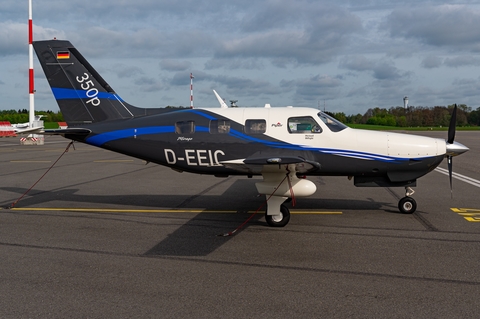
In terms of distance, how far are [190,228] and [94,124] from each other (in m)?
3.86

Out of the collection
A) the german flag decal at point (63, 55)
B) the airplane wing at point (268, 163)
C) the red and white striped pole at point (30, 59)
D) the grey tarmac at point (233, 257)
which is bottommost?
the grey tarmac at point (233, 257)

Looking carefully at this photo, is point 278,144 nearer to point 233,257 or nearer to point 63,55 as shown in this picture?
point 233,257

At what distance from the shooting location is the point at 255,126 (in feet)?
31.1

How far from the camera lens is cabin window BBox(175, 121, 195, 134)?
9.73 meters

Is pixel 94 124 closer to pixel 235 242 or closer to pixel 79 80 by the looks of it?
pixel 79 80

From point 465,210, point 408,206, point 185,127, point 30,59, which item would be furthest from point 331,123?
point 30,59

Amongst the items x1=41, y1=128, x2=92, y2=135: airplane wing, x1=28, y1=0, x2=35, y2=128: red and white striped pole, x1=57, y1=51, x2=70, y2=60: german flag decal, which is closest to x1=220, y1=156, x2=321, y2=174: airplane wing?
x1=41, y1=128, x2=92, y2=135: airplane wing

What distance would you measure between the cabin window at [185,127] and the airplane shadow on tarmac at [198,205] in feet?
6.31

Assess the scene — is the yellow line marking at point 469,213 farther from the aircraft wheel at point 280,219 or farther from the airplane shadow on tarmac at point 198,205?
the aircraft wheel at point 280,219

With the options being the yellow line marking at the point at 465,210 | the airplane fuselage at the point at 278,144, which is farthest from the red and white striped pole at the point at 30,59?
the yellow line marking at the point at 465,210

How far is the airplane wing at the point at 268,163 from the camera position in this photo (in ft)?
26.0

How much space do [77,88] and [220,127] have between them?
4.04 metres

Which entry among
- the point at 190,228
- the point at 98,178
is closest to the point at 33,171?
the point at 98,178

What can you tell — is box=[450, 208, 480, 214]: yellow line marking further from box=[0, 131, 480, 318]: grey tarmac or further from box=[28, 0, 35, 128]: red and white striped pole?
box=[28, 0, 35, 128]: red and white striped pole
